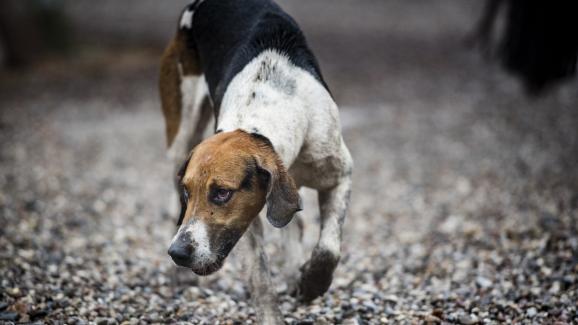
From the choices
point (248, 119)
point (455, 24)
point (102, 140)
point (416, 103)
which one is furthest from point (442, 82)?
point (248, 119)

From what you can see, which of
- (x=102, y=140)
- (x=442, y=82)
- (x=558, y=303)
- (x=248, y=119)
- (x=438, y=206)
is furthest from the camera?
(x=442, y=82)

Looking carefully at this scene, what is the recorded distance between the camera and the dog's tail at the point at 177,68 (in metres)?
5.07

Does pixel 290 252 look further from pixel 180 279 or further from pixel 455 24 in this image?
pixel 455 24

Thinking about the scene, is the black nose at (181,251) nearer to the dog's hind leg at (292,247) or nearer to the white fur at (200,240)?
the white fur at (200,240)

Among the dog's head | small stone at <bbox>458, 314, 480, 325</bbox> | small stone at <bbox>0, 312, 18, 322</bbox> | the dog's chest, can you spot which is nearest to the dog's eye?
the dog's head

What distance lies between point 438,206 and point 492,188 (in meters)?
0.73

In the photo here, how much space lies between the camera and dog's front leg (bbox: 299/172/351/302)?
3801 mm

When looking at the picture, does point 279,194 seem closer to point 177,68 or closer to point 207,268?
point 207,268

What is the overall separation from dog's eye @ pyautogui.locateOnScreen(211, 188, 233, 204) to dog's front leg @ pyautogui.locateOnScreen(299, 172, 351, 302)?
0.86m

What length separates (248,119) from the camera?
3555mm

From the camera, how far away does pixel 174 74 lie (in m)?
5.12

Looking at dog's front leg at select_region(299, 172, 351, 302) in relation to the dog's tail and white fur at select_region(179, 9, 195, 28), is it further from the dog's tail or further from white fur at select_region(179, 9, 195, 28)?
white fur at select_region(179, 9, 195, 28)

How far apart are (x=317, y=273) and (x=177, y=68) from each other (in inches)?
88.2

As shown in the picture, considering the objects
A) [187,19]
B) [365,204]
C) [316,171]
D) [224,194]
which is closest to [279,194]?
[224,194]
